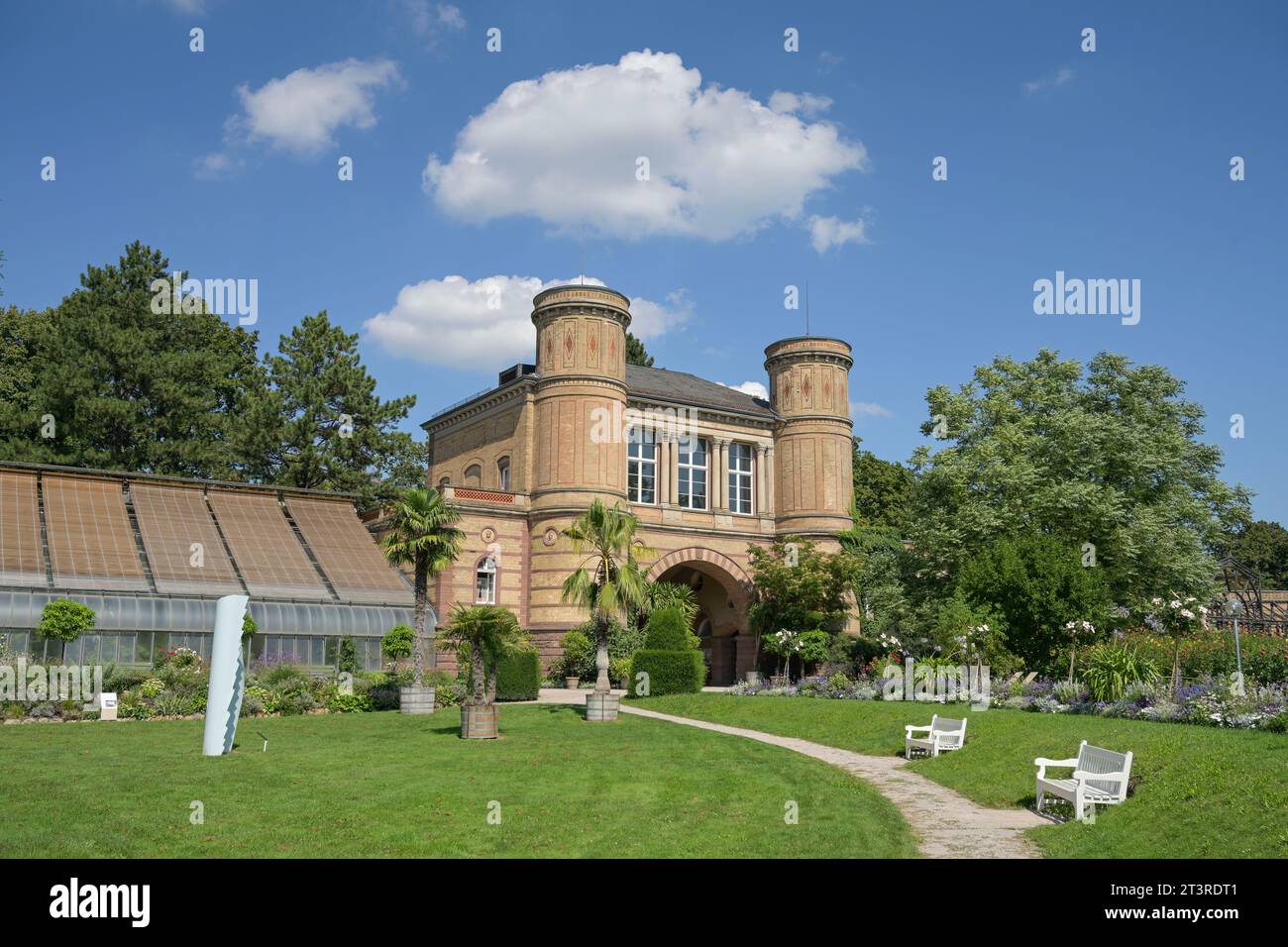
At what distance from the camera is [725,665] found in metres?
46.7

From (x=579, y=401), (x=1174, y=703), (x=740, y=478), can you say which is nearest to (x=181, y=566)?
(x=579, y=401)

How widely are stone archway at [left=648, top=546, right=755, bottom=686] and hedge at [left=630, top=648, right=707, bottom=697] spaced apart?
11991mm

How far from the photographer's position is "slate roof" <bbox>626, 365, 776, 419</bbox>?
45406mm

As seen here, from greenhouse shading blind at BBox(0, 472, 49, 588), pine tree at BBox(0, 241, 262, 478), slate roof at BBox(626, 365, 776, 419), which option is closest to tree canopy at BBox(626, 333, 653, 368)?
slate roof at BBox(626, 365, 776, 419)

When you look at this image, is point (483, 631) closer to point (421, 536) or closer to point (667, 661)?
point (421, 536)

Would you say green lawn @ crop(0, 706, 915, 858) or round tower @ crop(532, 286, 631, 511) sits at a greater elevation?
round tower @ crop(532, 286, 631, 511)

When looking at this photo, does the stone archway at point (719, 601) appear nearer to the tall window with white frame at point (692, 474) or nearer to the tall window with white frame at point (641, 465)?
the tall window with white frame at point (692, 474)

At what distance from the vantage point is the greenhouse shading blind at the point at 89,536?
28656 mm

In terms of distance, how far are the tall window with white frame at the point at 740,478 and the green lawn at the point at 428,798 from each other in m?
27.3

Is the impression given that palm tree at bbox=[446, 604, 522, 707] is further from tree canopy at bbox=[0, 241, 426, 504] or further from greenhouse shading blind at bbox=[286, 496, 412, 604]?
tree canopy at bbox=[0, 241, 426, 504]
